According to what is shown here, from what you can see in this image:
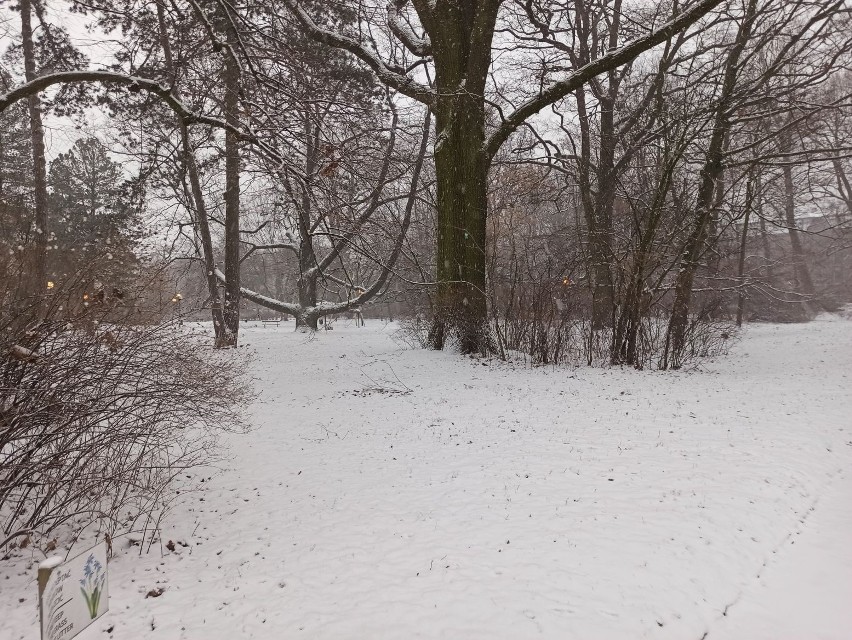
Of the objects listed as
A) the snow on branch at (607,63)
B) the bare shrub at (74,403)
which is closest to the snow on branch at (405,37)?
the snow on branch at (607,63)

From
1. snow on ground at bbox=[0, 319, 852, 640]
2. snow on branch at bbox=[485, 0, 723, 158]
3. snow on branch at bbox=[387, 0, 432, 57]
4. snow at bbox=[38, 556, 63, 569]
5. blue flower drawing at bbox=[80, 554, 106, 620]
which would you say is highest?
snow on branch at bbox=[387, 0, 432, 57]

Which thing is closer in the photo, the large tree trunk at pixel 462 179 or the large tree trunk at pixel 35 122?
the large tree trunk at pixel 35 122

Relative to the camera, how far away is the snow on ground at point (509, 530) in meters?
2.47

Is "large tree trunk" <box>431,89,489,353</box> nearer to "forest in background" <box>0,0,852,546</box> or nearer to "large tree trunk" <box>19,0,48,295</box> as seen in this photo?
"forest in background" <box>0,0,852,546</box>

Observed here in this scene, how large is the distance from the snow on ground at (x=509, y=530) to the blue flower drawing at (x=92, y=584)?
74cm

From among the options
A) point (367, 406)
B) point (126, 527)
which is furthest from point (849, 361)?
point (126, 527)

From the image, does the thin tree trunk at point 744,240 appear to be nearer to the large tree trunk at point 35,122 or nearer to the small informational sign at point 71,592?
the small informational sign at point 71,592

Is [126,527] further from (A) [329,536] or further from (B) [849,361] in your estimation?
(B) [849,361]

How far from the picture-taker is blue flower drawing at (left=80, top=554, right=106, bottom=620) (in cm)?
176

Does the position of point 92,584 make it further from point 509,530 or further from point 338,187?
point 338,187

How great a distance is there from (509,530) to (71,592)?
8.24 ft

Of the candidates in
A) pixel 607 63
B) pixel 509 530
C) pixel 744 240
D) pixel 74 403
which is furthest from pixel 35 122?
pixel 744 240

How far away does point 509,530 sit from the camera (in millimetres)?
3303

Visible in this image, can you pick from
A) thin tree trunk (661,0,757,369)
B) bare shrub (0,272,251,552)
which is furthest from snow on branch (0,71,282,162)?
thin tree trunk (661,0,757,369)
